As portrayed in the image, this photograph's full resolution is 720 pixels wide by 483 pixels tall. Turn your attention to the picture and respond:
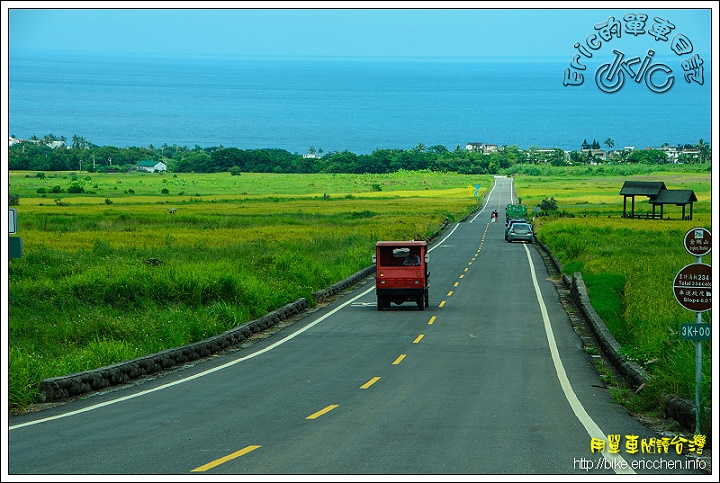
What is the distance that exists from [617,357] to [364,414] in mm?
7636

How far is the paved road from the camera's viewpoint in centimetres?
1034

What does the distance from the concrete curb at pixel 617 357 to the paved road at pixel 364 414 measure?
63cm

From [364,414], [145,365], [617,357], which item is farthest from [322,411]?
[617,357]

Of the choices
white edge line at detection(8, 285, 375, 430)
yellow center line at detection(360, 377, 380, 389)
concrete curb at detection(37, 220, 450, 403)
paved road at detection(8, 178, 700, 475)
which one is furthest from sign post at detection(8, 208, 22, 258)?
yellow center line at detection(360, 377, 380, 389)

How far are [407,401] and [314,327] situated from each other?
36.8ft

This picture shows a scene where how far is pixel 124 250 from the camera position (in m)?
43.7

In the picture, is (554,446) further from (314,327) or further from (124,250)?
(124,250)

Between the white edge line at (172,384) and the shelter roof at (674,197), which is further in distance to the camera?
the shelter roof at (674,197)

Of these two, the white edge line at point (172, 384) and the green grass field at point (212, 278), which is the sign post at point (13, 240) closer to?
the white edge line at point (172, 384)

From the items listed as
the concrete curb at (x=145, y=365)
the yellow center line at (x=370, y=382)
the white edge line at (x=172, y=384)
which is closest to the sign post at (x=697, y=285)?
the yellow center line at (x=370, y=382)

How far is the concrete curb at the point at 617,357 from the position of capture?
41.9 feet

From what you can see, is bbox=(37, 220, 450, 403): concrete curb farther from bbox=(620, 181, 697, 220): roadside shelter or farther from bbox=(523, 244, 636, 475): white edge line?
bbox=(620, 181, 697, 220): roadside shelter

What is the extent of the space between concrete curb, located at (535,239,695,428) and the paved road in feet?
2.05

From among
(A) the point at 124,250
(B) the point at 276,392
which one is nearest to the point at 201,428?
(B) the point at 276,392
